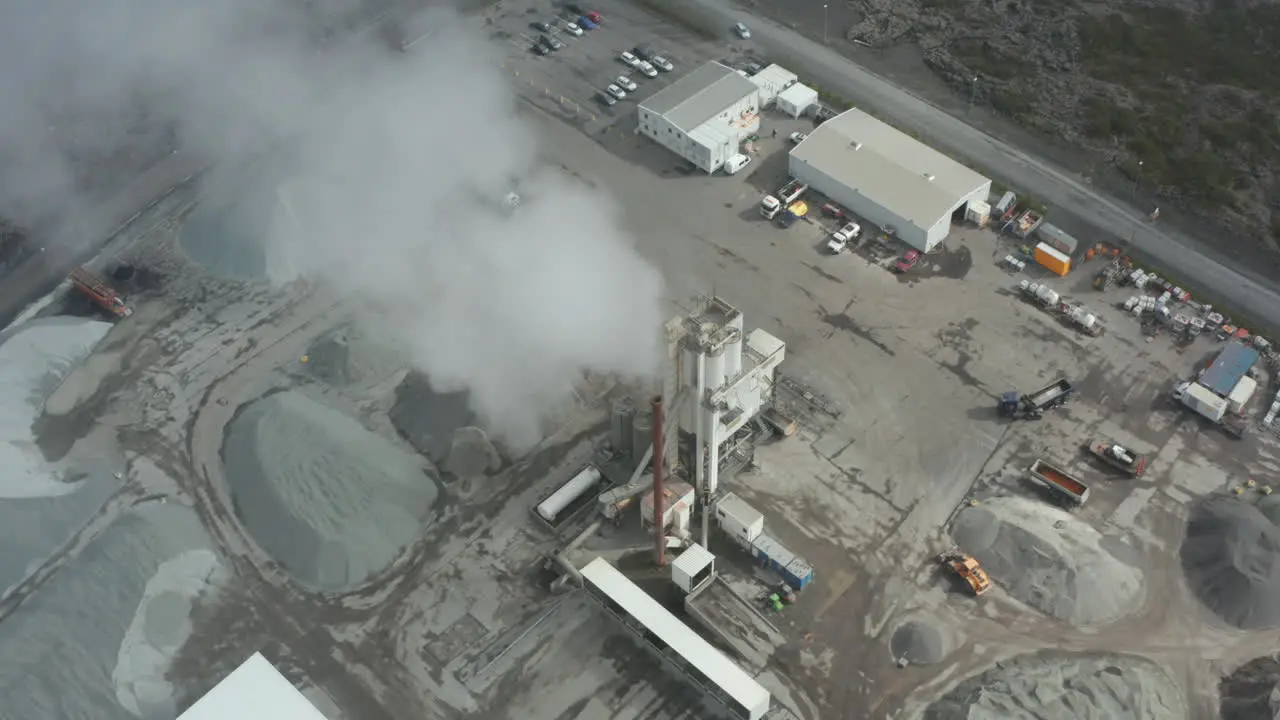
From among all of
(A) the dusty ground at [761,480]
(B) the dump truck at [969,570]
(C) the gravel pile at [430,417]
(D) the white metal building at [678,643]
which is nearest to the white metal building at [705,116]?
(A) the dusty ground at [761,480]

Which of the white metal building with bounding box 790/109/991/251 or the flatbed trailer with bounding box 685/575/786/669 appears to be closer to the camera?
the flatbed trailer with bounding box 685/575/786/669

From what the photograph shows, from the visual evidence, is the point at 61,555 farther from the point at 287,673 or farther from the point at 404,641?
the point at 404,641

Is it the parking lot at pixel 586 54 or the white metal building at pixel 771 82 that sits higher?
the white metal building at pixel 771 82

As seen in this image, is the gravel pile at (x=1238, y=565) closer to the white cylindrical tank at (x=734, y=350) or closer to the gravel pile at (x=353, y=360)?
the white cylindrical tank at (x=734, y=350)

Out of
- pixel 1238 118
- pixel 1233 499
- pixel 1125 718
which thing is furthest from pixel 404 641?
pixel 1238 118

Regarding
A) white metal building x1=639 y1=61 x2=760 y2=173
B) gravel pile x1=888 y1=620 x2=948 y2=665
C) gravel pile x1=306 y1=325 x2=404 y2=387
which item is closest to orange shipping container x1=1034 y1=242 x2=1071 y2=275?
white metal building x1=639 y1=61 x2=760 y2=173

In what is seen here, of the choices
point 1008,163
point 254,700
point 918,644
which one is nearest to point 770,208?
point 1008,163

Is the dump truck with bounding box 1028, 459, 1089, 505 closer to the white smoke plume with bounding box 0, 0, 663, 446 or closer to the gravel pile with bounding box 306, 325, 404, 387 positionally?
the white smoke plume with bounding box 0, 0, 663, 446
